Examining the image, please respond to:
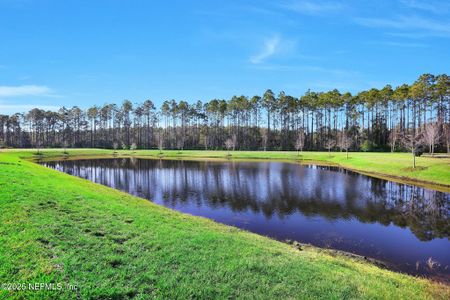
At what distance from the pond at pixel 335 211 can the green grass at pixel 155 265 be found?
5.63 metres

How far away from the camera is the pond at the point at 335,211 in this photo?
628 inches

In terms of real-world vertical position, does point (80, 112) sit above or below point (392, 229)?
above

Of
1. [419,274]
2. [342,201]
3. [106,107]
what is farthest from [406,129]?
[106,107]

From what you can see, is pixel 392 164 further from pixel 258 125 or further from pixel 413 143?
pixel 258 125

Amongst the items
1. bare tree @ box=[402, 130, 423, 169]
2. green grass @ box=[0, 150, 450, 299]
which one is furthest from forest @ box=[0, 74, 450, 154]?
green grass @ box=[0, 150, 450, 299]

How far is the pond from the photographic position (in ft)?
52.4

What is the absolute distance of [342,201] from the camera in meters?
27.8

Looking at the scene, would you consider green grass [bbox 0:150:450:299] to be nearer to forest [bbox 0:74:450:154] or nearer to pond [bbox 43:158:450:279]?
pond [bbox 43:158:450:279]

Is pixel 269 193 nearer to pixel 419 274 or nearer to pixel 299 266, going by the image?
pixel 419 274

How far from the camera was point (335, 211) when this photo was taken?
23.9 metres

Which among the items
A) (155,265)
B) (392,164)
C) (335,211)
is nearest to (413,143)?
(392,164)

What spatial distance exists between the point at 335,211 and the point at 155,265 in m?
18.6

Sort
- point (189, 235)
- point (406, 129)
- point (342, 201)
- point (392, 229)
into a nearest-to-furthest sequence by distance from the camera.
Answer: point (189, 235) < point (392, 229) < point (342, 201) < point (406, 129)

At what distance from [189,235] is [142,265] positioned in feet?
11.1
